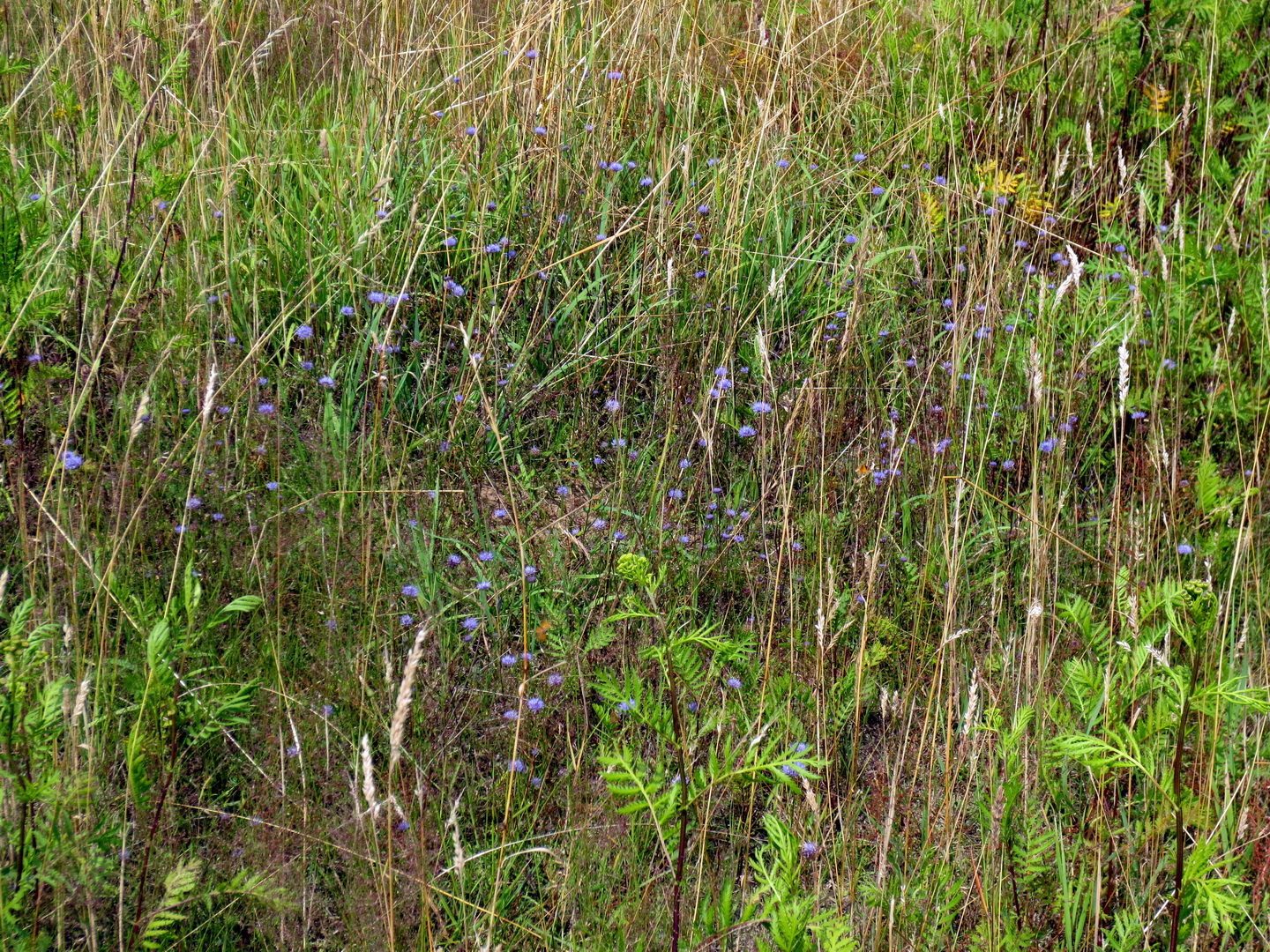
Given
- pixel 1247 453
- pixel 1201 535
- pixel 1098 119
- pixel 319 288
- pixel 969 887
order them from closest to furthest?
1. pixel 969 887
2. pixel 1201 535
3. pixel 1247 453
4. pixel 319 288
5. pixel 1098 119

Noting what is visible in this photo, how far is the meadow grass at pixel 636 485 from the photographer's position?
1505 millimetres

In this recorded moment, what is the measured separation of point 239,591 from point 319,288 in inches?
40.3

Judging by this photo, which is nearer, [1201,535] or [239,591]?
[239,591]

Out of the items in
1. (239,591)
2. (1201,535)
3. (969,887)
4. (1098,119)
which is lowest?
(969,887)

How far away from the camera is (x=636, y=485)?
2.43 metres

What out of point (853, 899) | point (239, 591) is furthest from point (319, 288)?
point (853, 899)

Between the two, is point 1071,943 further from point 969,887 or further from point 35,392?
point 35,392

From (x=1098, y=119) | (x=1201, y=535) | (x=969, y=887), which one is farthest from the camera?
(x=1098, y=119)

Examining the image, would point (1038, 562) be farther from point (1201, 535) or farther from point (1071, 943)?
point (1201, 535)

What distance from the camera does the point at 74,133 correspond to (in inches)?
111

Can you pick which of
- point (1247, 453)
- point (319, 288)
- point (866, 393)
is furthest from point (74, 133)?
point (1247, 453)

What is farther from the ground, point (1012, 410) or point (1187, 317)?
point (1187, 317)

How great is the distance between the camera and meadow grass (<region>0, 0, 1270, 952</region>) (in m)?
1.50

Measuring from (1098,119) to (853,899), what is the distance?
2646 mm
